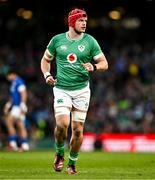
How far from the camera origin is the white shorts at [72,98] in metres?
15.7

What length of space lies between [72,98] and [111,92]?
65.7ft

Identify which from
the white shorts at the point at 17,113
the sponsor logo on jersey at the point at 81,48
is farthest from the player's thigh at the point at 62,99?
the white shorts at the point at 17,113

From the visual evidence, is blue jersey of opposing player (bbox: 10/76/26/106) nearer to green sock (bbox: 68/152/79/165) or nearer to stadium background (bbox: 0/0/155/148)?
stadium background (bbox: 0/0/155/148)

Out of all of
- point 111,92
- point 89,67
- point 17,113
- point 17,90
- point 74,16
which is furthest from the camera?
point 111,92

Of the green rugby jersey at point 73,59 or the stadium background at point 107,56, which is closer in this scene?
the green rugby jersey at point 73,59

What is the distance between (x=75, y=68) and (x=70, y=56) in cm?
24

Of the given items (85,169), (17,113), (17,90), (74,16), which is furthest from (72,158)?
(17,113)

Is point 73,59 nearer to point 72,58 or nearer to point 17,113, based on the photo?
point 72,58

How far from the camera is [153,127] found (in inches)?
1325

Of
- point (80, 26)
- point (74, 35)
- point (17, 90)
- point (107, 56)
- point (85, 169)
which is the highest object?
point (80, 26)

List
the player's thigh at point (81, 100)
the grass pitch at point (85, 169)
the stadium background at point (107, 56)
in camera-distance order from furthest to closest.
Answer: the stadium background at point (107, 56) < the player's thigh at point (81, 100) < the grass pitch at point (85, 169)

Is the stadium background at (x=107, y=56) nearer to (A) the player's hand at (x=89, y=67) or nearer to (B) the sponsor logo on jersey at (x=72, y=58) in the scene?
(B) the sponsor logo on jersey at (x=72, y=58)

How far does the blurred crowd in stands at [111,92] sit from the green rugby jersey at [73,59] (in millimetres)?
17193

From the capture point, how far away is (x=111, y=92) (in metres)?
35.8
